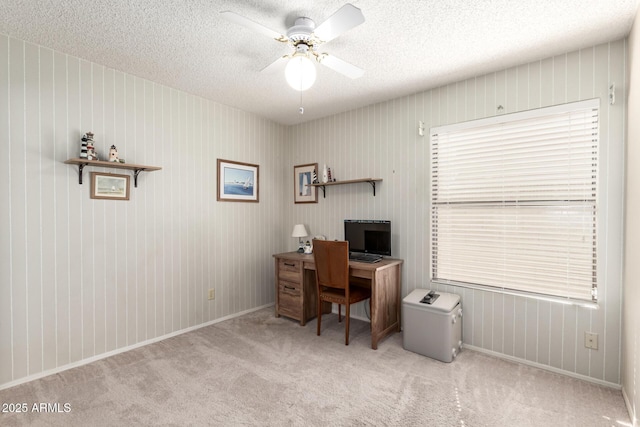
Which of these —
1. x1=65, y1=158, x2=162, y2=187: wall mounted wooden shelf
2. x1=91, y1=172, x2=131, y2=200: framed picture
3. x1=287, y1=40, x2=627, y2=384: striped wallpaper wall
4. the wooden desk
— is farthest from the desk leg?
x1=91, y1=172, x2=131, y2=200: framed picture

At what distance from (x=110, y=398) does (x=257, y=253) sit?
216cm

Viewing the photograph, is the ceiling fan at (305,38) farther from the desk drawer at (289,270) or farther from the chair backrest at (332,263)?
the desk drawer at (289,270)

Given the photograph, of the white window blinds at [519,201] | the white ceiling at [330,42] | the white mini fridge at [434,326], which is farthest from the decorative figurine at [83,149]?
the white window blinds at [519,201]

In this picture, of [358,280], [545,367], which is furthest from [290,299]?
[545,367]

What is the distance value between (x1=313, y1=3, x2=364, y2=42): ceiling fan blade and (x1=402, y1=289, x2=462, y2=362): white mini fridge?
2.17 metres

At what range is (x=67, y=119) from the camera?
2.46 m

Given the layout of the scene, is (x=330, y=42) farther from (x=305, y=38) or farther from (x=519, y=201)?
(x=519, y=201)

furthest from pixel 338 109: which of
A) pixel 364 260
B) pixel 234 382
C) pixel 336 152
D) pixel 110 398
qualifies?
pixel 110 398

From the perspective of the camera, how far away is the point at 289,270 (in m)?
3.54

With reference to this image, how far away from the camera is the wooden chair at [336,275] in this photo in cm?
291

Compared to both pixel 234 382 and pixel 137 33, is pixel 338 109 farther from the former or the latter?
pixel 234 382

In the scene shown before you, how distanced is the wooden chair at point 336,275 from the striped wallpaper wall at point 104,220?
1196 mm

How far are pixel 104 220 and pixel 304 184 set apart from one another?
7.45 ft

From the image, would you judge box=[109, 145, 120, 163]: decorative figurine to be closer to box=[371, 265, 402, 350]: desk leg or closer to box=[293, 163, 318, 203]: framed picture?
box=[293, 163, 318, 203]: framed picture
